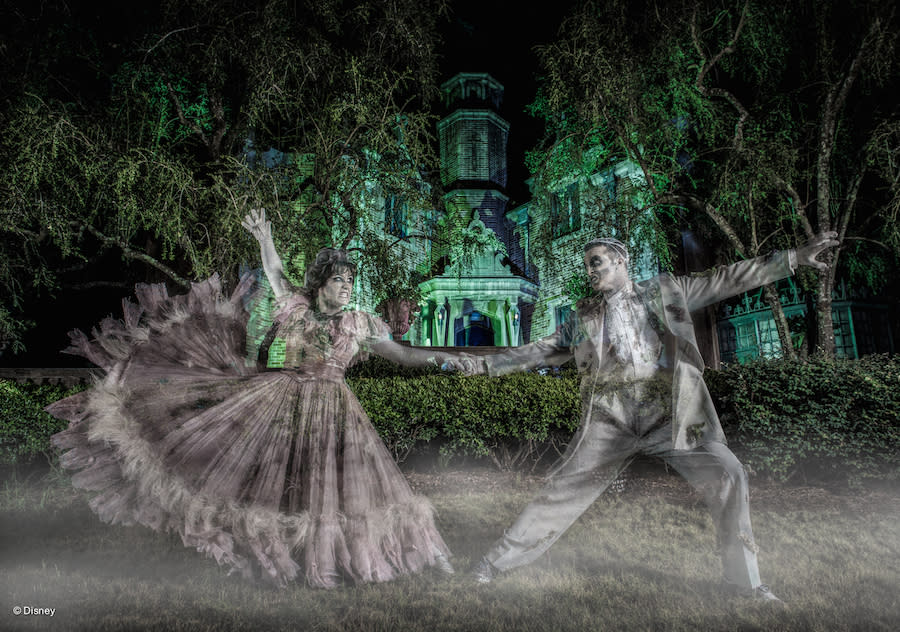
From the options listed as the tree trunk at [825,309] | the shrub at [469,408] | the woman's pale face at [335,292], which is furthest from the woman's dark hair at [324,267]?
the tree trunk at [825,309]

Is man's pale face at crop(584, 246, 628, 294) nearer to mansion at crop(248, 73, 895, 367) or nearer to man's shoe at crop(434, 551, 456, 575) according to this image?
man's shoe at crop(434, 551, 456, 575)

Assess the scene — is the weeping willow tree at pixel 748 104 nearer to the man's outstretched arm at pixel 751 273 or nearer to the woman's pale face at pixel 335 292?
the man's outstretched arm at pixel 751 273

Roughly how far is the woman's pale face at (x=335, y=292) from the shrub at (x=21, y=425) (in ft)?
15.5

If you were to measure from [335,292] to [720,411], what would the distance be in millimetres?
5433

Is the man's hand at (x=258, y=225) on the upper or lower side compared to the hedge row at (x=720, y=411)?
upper

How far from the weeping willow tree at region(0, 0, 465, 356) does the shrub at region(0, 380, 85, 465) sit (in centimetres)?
261

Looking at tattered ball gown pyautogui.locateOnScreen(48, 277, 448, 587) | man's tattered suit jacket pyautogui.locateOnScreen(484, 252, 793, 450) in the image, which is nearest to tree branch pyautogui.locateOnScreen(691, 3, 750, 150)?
man's tattered suit jacket pyautogui.locateOnScreen(484, 252, 793, 450)

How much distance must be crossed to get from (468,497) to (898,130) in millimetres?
8289

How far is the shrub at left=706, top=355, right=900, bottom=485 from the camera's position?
19.9 feet

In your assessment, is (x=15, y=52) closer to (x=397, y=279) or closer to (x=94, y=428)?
(x=397, y=279)

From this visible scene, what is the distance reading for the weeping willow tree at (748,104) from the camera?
871cm

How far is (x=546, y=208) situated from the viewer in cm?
1047

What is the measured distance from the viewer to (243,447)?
3.77 meters

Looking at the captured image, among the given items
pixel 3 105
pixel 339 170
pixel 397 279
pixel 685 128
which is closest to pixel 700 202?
pixel 685 128
